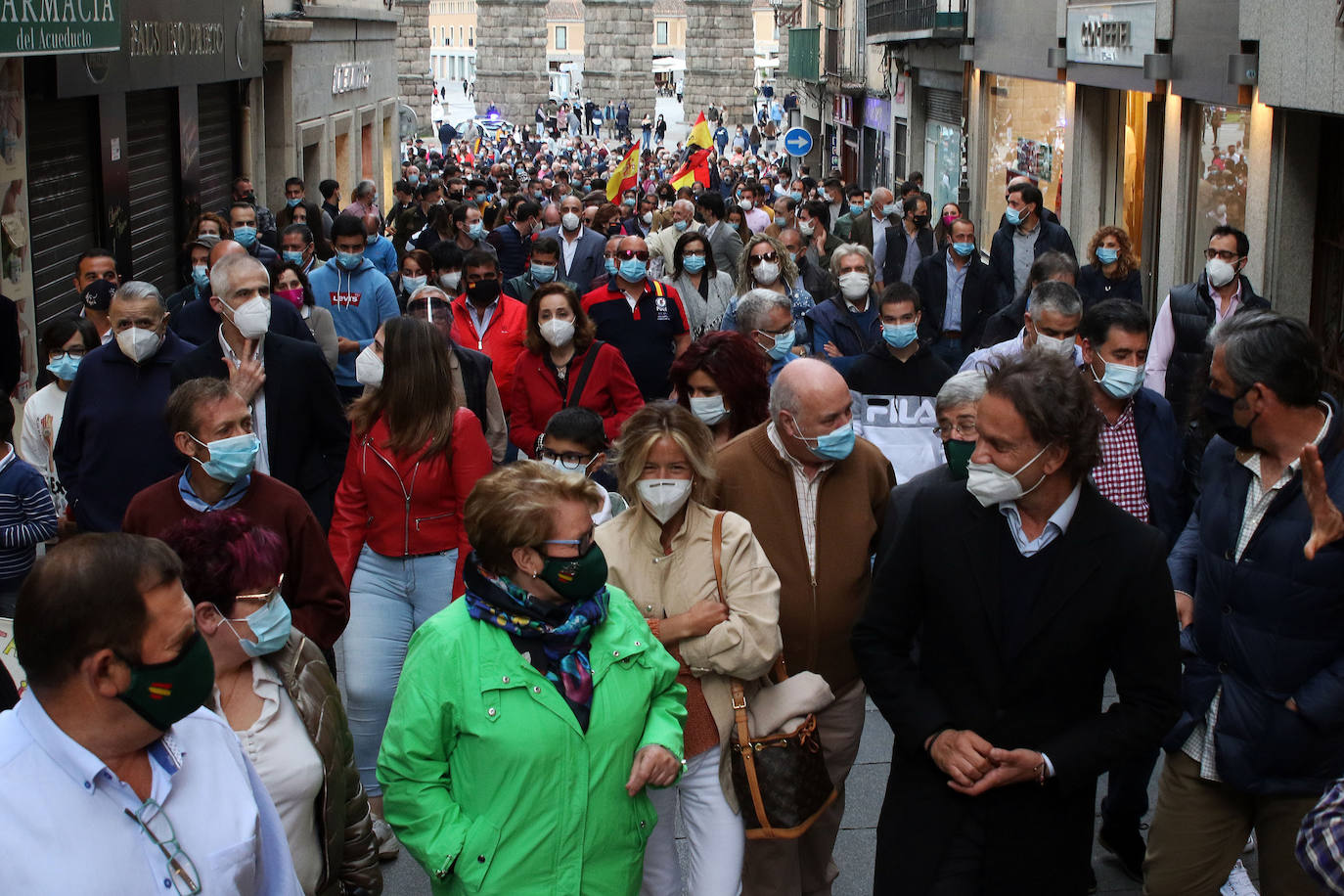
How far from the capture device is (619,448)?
434 cm

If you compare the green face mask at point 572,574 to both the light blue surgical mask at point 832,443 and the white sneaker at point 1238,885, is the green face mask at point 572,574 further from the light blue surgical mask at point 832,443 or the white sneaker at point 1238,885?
the white sneaker at point 1238,885

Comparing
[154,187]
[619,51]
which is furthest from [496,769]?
[619,51]

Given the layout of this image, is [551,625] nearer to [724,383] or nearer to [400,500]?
[400,500]

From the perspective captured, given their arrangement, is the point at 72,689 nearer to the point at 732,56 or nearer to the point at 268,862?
the point at 268,862

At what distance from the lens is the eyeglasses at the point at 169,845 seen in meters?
2.52

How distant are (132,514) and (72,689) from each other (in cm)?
209

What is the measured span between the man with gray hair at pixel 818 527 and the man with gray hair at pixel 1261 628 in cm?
89

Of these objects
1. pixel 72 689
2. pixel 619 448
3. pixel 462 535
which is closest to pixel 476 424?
pixel 462 535

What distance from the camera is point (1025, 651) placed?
11.5ft

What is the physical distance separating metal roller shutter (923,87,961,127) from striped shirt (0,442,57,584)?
69.8ft

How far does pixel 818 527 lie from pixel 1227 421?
1.14 metres

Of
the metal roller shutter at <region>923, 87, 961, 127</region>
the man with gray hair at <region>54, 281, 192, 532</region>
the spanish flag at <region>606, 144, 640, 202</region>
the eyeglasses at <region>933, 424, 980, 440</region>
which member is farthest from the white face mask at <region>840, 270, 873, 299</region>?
the metal roller shutter at <region>923, 87, 961, 127</region>

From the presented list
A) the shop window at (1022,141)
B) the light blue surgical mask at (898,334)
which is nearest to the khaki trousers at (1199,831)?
the light blue surgical mask at (898,334)

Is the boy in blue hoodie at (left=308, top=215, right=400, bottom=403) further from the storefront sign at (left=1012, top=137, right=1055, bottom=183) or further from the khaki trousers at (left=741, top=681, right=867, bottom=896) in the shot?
the storefront sign at (left=1012, top=137, right=1055, bottom=183)
